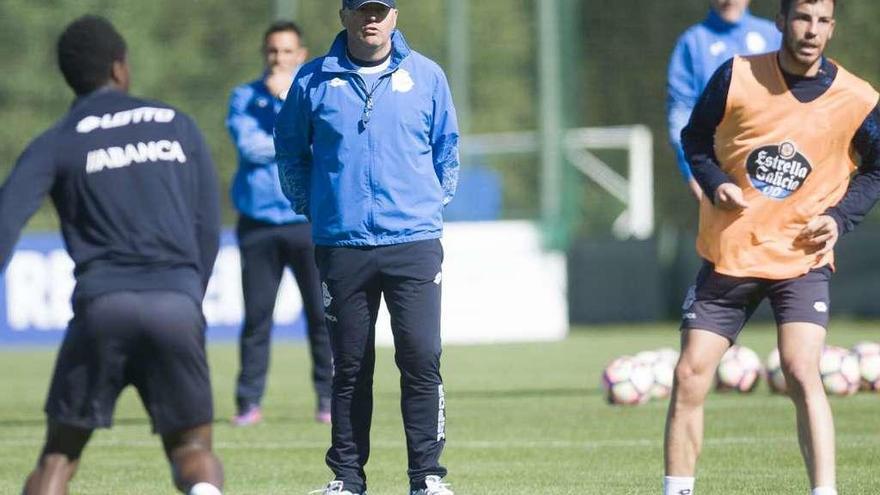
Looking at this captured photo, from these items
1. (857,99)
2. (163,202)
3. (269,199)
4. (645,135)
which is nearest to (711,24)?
(269,199)

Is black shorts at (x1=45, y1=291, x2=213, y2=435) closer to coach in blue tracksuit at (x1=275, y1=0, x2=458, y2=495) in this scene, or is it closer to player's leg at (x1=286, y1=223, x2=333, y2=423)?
coach in blue tracksuit at (x1=275, y1=0, x2=458, y2=495)

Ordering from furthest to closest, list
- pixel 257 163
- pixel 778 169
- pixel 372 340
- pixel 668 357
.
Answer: pixel 668 357 → pixel 257 163 → pixel 372 340 → pixel 778 169

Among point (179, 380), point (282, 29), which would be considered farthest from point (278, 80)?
point (179, 380)

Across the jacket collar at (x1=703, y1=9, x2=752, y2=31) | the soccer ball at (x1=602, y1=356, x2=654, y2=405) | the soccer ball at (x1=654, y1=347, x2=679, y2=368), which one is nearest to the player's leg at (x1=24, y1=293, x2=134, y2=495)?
the jacket collar at (x1=703, y1=9, x2=752, y2=31)

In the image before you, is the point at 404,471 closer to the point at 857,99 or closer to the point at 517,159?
the point at 857,99

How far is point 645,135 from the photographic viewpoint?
28922mm

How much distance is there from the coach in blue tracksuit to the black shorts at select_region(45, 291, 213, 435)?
185 centimetres

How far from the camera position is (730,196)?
22.8ft

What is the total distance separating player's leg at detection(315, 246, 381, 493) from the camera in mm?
7840

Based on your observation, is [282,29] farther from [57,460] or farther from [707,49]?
[57,460]

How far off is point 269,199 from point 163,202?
578 cm

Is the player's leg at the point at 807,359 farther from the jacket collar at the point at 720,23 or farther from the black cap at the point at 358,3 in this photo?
the jacket collar at the point at 720,23

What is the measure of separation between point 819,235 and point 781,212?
178 mm

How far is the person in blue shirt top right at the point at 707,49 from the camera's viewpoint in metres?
11.5
